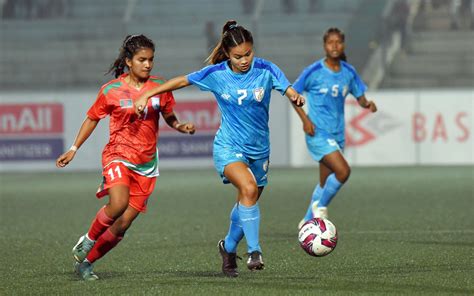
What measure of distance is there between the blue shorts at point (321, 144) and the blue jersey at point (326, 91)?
54 mm

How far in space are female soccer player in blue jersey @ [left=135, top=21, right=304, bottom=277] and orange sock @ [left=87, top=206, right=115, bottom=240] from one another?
0.84 meters

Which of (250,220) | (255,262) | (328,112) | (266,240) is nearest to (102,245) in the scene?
(250,220)

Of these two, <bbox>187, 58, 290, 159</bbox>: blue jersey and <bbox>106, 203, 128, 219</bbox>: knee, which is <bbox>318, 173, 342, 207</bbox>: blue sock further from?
<bbox>106, 203, 128, 219</bbox>: knee

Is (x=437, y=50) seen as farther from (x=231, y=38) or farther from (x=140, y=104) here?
(x=140, y=104)

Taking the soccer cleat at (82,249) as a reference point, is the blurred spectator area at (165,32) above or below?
above

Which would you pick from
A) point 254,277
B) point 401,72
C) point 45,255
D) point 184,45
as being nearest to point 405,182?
point 401,72

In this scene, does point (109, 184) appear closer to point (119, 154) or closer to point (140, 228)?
point (119, 154)

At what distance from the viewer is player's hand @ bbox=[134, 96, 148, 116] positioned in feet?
26.0

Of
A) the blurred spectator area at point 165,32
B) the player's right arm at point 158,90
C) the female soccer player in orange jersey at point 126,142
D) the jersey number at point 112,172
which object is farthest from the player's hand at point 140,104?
the blurred spectator area at point 165,32

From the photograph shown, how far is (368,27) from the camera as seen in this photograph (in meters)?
24.5

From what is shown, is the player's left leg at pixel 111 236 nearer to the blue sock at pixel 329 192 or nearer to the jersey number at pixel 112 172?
the jersey number at pixel 112 172

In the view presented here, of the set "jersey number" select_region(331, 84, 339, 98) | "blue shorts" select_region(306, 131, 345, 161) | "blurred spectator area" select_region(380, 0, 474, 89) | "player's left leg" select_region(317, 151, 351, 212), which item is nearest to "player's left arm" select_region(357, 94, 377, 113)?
"jersey number" select_region(331, 84, 339, 98)

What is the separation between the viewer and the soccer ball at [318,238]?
8.29m

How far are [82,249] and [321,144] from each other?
413 centimetres
